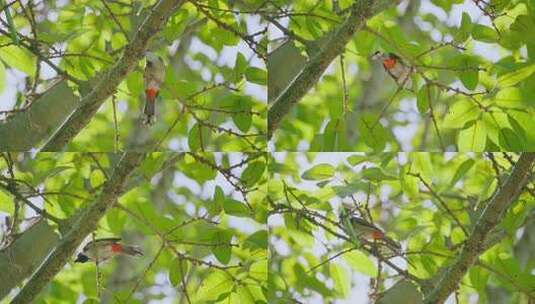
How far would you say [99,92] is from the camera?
Answer: 6.49 feet

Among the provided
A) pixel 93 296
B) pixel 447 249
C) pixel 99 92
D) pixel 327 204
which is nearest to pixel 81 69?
pixel 99 92

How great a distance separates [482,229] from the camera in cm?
198

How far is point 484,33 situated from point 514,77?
0.13 meters

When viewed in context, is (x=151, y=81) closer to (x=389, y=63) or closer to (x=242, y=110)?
(x=242, y=110)

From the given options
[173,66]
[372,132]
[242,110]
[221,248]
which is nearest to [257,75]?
[242,110]

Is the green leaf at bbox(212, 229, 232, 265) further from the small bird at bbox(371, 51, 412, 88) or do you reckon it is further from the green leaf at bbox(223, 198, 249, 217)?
the small bird at bbox(371, 51, 412, 88)

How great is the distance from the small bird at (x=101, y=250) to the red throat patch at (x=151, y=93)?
0.35 meters

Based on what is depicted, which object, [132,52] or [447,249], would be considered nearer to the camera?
[132,52]

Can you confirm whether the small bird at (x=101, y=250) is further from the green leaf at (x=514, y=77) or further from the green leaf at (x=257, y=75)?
the green leaf at (x=514, y=77)

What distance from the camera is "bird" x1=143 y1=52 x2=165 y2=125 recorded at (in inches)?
79.1

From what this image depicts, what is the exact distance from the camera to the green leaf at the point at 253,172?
6.80ft

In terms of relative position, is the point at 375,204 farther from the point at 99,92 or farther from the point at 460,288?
the point at 99,92

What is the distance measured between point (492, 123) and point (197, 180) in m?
0.72

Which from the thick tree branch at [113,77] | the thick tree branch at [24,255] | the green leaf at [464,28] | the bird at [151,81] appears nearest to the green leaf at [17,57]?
the thick tree branch at [113,77]
